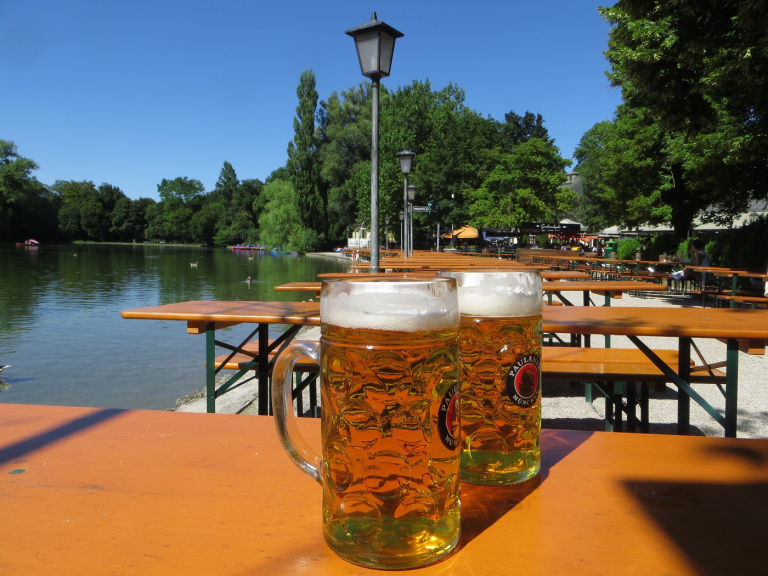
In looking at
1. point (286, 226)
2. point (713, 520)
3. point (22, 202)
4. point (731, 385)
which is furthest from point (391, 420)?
point (22, 202)

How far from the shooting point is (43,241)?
268 ft

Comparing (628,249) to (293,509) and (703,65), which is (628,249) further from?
(293,509)

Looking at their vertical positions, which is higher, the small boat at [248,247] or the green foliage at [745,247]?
the small boat at [248,247]

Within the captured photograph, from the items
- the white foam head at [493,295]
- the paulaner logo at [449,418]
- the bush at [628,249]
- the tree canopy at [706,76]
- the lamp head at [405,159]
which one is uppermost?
the tree canopy at [706,76]

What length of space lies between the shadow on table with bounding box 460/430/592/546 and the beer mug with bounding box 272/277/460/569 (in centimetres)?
4

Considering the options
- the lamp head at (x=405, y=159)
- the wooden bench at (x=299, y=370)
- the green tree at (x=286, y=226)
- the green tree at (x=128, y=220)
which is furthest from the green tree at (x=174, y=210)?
the wooden bench at (x=299, y=370)

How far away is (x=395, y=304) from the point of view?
0.54m

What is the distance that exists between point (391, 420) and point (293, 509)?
0.18 metres

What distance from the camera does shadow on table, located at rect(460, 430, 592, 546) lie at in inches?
23.1

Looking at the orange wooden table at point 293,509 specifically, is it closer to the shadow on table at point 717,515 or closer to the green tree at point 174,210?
the shadow on table at point 717,515

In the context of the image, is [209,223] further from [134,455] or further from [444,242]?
[134,455]

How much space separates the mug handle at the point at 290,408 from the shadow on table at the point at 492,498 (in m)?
0.17

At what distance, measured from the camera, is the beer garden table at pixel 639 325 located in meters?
2.05

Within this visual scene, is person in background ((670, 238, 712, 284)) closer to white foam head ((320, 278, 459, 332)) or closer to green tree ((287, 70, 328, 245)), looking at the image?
white foam head ((320, 278, 459, 332))
